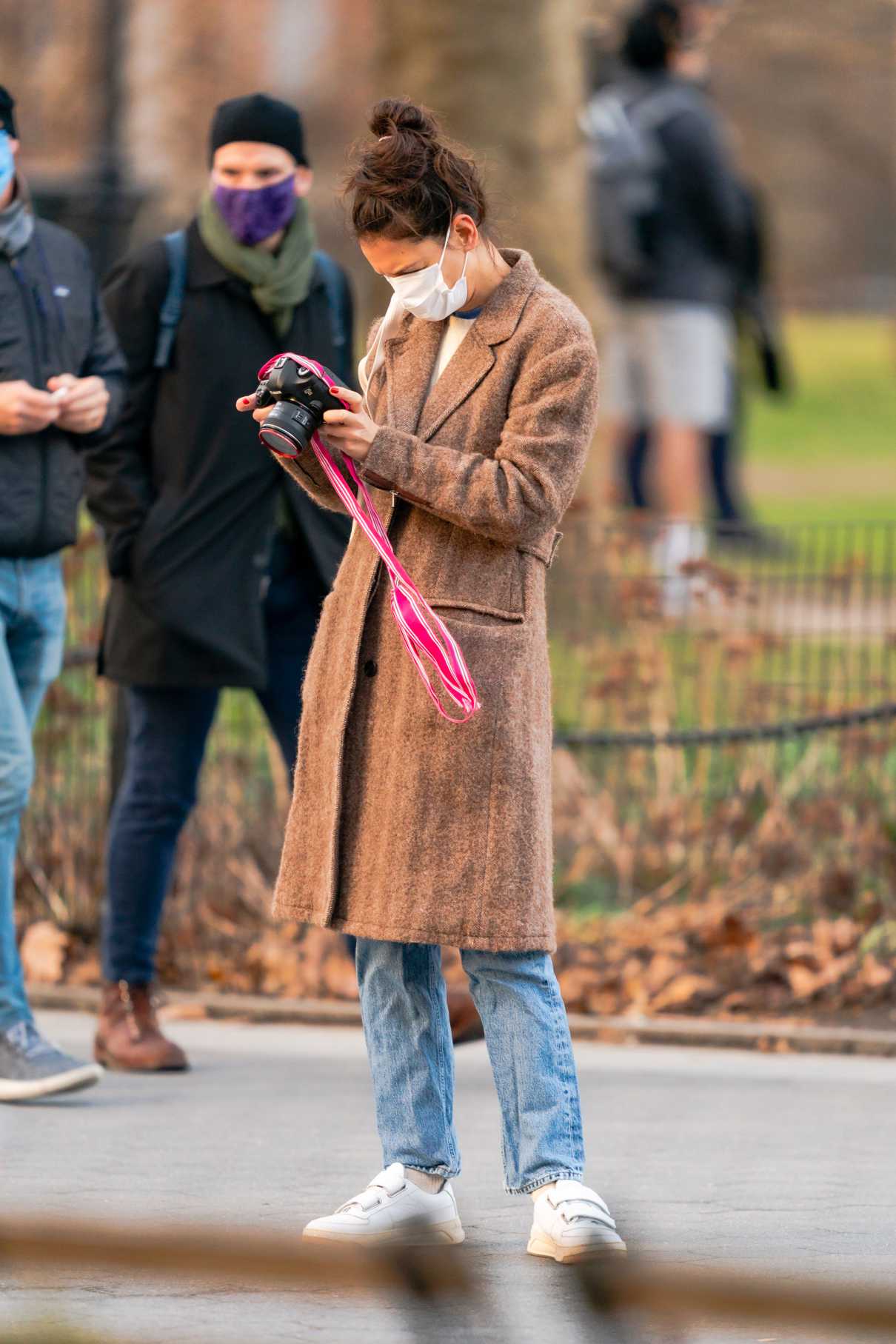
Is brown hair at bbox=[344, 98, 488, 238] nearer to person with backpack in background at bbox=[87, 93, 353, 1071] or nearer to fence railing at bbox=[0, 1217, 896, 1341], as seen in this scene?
person with backpack in background at bbox=[87, 93, 353, 1071]

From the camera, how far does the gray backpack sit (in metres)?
11.2

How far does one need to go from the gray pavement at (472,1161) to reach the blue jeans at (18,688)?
321 mm

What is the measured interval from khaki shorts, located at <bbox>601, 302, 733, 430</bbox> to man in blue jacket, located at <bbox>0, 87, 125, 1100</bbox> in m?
6.65

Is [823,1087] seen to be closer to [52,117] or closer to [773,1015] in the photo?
[773,1015]

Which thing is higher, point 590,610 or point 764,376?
point 764,376

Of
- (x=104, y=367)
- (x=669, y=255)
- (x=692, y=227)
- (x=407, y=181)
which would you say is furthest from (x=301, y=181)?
(x=692, y=227)

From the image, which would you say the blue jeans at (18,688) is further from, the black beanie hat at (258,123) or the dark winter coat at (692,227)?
the dark winter coat at (692,227)

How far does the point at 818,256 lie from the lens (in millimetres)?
42750

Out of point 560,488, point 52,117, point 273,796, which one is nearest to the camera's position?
point 560,488

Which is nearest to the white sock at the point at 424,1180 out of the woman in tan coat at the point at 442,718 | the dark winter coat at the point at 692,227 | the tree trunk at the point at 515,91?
the woman in tan coat at the point at 442,718

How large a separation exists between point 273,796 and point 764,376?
6222 mm

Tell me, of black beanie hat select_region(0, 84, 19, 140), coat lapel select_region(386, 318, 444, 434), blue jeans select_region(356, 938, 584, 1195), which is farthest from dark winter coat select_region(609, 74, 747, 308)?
blue jeans select_region(356, 938, 584, 1195)

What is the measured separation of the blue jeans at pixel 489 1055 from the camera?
369 centimetres

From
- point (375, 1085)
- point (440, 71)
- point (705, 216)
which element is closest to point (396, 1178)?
point (375, 1085)
